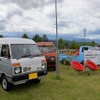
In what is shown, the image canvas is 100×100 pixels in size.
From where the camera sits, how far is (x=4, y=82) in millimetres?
7094

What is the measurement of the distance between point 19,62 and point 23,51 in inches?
28.5

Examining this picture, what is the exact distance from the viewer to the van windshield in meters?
6.77

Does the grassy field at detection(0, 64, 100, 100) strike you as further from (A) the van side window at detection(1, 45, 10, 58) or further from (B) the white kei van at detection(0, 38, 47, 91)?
(A) the van side window at detection(1, 45, 10, 58)

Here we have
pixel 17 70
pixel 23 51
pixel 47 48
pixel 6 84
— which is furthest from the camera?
pixel 47 48

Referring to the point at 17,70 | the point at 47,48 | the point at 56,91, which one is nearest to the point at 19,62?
the point at 17,70

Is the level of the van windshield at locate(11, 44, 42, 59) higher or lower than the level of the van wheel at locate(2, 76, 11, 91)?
higher

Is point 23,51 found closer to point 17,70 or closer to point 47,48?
point 17,70

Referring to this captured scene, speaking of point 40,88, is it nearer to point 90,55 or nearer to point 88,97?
point 88,97

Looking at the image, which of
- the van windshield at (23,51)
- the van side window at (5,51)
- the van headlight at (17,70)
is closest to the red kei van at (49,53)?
the van windshield at (23,51)

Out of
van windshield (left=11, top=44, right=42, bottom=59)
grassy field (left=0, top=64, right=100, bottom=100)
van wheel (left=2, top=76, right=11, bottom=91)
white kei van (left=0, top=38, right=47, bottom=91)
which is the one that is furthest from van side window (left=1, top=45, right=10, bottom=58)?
grassy field (left=0, top=64, right=100, bottom=100)

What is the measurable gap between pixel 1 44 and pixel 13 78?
1.83 metres

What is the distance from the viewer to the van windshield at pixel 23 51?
6772mm

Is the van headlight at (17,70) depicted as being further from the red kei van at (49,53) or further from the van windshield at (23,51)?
the red kei van at (49,53)

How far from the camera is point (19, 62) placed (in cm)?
647
